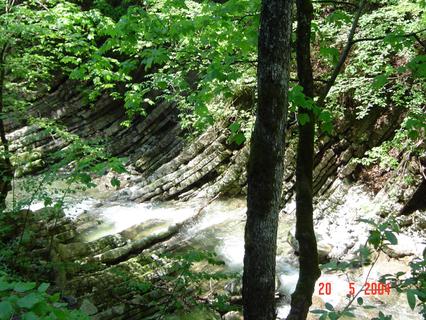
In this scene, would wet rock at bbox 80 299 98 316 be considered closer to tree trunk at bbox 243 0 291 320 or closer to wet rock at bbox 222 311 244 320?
wet rock at bbox 222 311 244 320

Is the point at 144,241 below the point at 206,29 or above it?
below

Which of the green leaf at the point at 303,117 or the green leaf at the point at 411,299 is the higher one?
the green leaf at the point at 303,117

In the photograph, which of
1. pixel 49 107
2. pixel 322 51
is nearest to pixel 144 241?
pixel 322 51

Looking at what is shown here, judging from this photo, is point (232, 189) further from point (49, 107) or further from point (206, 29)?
point (49, 107)

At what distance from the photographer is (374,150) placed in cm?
848

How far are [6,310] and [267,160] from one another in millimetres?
2092

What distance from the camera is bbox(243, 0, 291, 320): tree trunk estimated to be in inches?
113

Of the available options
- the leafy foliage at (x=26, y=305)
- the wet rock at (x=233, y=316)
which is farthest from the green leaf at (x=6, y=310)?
the wet rock at (x=233, y=316)

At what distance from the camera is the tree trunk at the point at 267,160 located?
2.87 m

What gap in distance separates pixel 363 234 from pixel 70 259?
6.18m

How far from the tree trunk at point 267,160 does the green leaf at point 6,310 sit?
2.02 metres

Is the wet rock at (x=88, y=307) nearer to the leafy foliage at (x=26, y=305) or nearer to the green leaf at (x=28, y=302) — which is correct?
the leafy foliage at (x=26, y=305)

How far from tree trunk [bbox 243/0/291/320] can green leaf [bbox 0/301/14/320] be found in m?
2.02
